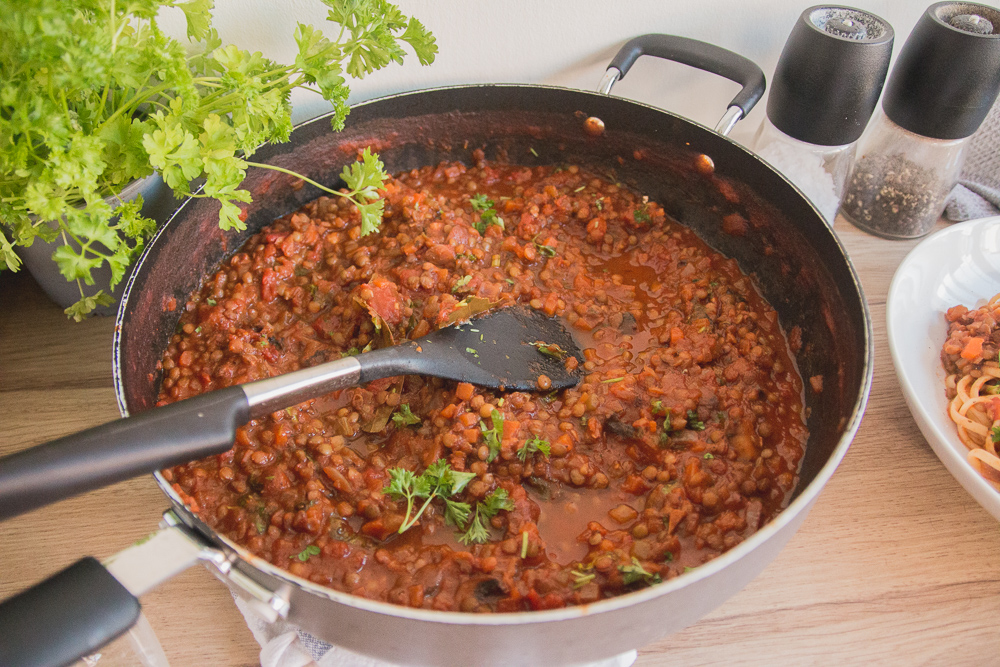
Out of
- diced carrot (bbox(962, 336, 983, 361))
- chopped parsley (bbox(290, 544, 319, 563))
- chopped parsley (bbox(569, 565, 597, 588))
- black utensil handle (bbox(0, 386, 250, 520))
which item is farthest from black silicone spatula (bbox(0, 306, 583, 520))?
diced carrot (bbox(962, 336, 983, 361))

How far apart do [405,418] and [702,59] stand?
1.57 metres

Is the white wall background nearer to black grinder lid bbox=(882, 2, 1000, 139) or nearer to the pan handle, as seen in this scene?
the pan handle

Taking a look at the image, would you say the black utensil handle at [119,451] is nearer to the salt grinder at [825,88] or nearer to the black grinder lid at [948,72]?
the salt grinder at [825,88]

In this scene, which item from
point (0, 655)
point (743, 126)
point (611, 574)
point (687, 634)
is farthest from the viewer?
point (743, 126)

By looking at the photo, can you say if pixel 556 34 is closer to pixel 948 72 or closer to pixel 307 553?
pixel 948 72

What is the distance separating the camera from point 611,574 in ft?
5.44

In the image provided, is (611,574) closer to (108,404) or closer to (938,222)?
(108,404)

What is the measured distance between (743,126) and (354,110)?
65.7 inches

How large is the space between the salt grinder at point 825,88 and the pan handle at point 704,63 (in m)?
0.12

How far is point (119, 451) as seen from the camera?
1271 mm

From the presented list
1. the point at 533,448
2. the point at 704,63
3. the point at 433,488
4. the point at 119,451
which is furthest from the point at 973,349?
the point at 119,451

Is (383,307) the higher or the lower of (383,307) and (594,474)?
the higher

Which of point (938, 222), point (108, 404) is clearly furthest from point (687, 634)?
point (938, 222)

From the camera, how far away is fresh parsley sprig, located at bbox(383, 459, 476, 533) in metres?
1.76
